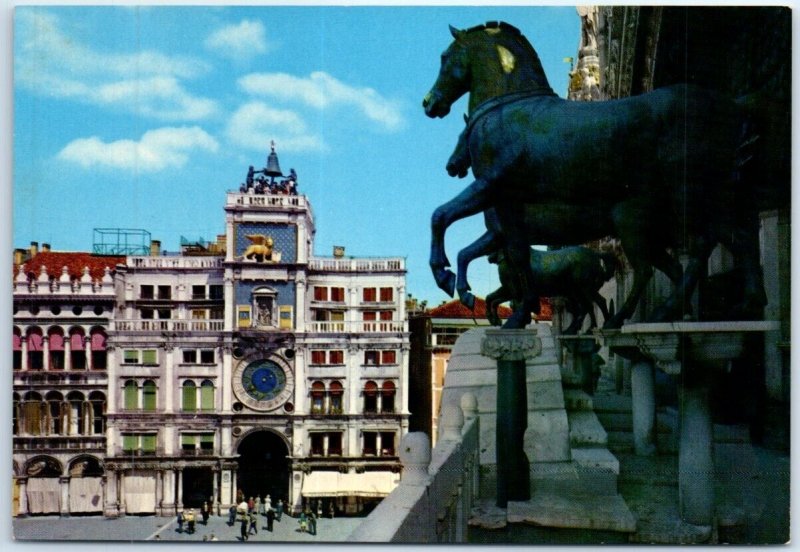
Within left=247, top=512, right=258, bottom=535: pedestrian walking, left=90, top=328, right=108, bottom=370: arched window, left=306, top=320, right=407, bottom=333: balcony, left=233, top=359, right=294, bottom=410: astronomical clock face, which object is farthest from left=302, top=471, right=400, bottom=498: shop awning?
left=90, top=328, right=108, bottom=370: arched window

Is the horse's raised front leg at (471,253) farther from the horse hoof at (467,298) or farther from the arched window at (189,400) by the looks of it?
the arched window at (189,400)

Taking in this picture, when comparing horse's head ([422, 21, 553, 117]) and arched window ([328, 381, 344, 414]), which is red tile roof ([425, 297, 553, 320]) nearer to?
arched window ([328, 381, 344, 414])

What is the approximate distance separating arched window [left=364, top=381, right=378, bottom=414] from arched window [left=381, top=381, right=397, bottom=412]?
0.17 feet

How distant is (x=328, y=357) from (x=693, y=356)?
8.42ft

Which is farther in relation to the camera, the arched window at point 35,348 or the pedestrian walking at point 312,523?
the arched window at point 35,348

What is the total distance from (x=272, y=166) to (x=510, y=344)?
1948mm

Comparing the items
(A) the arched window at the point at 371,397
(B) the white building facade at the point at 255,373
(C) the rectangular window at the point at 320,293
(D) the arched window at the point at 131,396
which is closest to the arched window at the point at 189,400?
(B) the white building facade at the point at 255,373

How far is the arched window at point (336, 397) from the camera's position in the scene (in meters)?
5.44

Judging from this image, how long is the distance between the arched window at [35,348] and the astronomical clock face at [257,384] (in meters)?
1.26

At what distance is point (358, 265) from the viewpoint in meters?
5.22

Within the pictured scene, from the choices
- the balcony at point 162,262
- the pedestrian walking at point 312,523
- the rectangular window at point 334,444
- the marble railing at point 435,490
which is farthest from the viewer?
the rectangular window at point 334,444

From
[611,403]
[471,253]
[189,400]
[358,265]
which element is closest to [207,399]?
[189,400]

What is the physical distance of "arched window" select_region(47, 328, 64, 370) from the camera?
5109 mm

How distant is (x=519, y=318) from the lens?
176 inches
